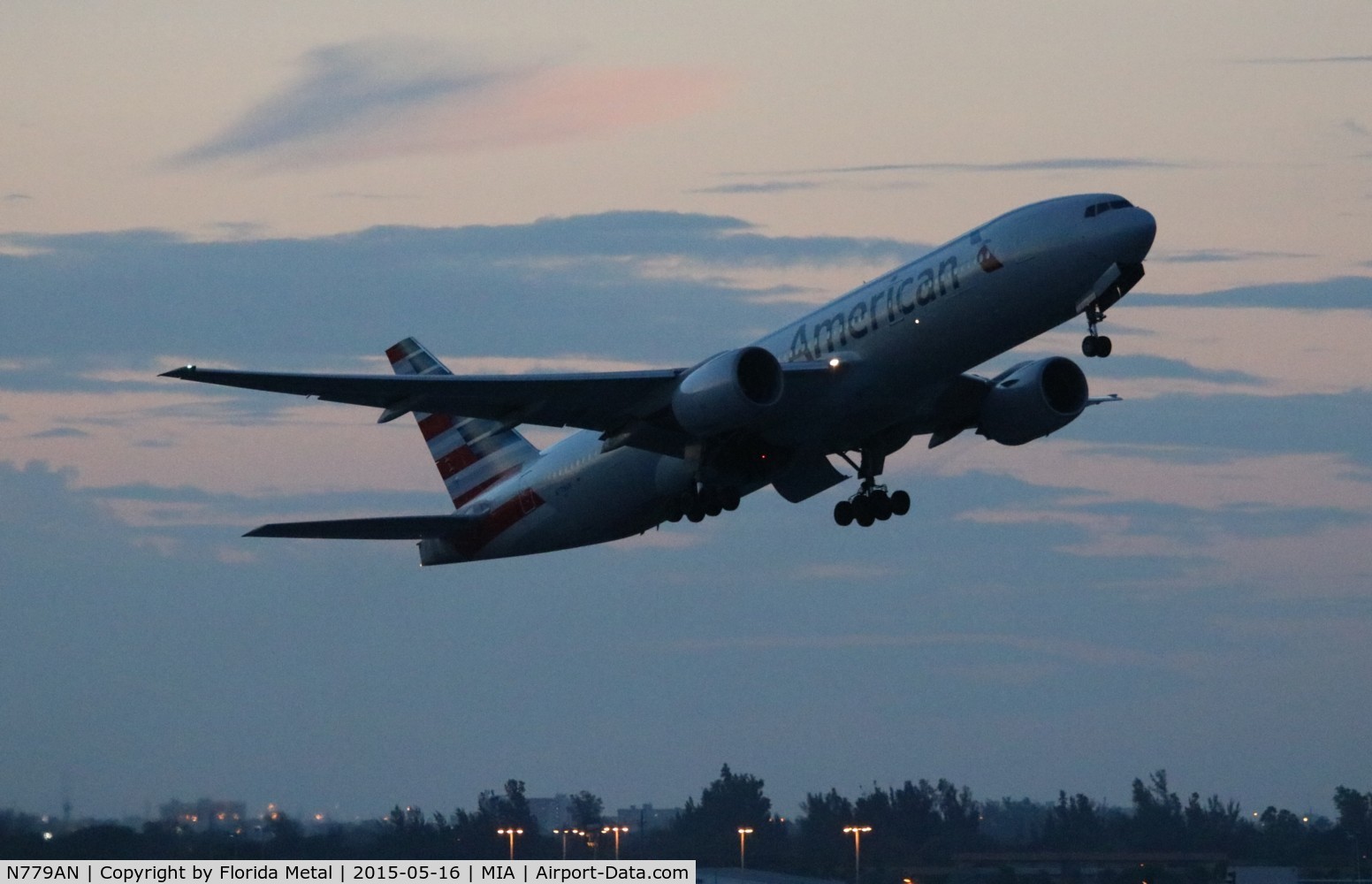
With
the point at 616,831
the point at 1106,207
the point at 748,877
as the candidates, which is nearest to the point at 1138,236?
the point at 1106,207

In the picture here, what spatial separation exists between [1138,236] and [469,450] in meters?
22.4

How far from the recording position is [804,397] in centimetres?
4562

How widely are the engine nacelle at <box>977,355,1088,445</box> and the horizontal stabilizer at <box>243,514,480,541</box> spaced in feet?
46.0

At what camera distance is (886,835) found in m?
77.1

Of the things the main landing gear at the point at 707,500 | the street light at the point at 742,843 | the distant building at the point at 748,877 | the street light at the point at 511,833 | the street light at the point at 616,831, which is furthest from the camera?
the street light at the point at 616,831

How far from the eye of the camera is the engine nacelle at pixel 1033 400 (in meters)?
48.7

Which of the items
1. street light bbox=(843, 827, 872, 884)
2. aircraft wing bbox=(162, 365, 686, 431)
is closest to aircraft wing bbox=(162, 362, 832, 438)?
aircraft wing bbox=(162, 365, 686, 431)

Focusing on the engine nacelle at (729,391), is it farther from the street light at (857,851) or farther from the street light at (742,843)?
the street light at (742,843)

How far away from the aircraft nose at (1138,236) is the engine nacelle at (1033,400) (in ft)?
22.1

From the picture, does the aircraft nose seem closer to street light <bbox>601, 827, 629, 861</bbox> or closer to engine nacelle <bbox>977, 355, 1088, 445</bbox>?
engine nacelle <bbox>977, 355, 1088, 445</bbox>

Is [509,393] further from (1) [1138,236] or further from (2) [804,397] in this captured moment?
(1) [1138,236]

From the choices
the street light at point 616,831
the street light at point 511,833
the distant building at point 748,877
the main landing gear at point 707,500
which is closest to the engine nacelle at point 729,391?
the main landing gear at point 707,500

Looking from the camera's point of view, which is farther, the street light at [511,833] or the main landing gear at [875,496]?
the street light at [511,833]

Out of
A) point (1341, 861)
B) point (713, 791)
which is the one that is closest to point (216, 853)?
point (713, 791)
